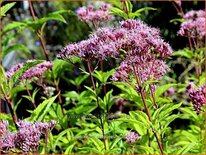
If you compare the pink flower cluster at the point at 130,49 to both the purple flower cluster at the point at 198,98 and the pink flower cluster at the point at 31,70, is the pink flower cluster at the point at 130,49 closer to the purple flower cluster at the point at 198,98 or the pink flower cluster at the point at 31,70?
the purple flower cluster at the point at 198,98

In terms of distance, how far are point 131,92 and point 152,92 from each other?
31 centimetres

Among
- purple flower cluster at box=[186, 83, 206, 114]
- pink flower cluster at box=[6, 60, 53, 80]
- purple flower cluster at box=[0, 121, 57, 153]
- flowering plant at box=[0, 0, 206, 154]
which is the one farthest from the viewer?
pink flower cluster at box=[6, 60, 53, 80]

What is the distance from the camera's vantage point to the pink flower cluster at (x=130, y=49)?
2170 millimetres

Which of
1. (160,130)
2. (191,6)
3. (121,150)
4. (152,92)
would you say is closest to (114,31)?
(152,92)

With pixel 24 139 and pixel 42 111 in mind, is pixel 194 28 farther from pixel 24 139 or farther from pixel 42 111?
pixel 24 139

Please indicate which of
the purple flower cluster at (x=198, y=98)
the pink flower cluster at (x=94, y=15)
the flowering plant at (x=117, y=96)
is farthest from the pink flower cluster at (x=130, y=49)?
the pink flower cluster at (x=94, y=15)

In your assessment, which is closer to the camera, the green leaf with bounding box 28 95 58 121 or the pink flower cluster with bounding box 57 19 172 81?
the pink flower cluster with bounding box 57 19 172 81

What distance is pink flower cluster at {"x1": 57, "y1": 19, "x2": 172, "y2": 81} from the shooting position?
2.17m

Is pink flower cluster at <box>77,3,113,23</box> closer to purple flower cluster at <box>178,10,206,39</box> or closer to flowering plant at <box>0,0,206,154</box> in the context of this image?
flowering plant at <box>0,0,206,154</box>

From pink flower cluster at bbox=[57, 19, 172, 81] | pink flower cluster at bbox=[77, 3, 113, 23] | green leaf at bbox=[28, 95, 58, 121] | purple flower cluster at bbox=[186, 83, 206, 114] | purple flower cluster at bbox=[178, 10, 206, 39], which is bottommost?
purple flower cluster at bbox=[186, 83, 206, 114]

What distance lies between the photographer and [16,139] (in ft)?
6.78

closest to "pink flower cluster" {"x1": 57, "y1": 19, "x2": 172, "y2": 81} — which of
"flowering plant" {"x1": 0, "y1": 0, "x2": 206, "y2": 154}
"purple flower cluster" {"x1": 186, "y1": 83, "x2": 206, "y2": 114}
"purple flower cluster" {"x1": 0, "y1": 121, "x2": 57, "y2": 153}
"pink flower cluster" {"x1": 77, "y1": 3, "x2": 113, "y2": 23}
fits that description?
"flowering plant" {"x1": 0, "y1": 0, "x2": 206, "y2": 154}

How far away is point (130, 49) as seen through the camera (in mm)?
2184

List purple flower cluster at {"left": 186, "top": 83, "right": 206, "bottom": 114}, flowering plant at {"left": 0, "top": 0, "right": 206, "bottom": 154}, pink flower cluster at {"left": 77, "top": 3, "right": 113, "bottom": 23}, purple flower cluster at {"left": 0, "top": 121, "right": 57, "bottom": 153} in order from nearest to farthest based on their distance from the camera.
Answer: purple flower cluster at {"left": 0, "top": 121, "right": 57, "bottom": 153}
flowering plant at {"left": 0, "top": 0, "right": 206, "bottom": 154}
purple flower cluster at {"left": 186, "top": 83, "right": 206, "bottom": 114}
pink flower cluster at {"left": 77, "top": 3, "right": 113, "bottom": 23}
